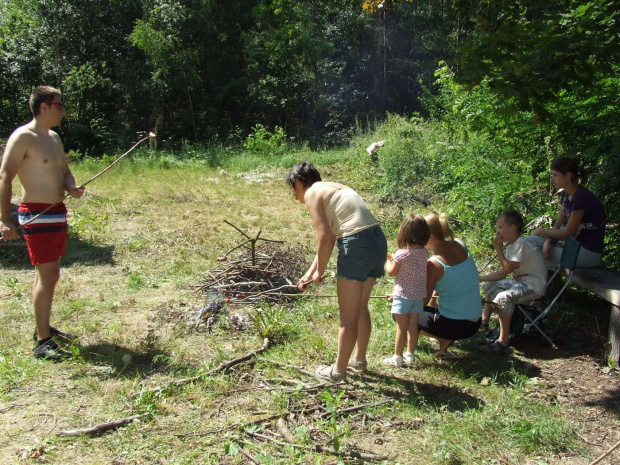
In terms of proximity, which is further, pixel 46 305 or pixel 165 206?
pixel 165 206

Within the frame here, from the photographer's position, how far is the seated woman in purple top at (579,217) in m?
4.75

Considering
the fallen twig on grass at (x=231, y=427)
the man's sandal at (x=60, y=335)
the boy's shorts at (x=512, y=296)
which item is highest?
the boy's shorts at (x=512, y=296)

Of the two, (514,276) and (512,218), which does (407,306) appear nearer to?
(514,276)

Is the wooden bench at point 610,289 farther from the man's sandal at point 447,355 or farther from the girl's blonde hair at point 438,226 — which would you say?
the girl's blonde hair at point 438,226

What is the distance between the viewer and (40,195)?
14.2 ft

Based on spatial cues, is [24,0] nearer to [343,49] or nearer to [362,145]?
[343,49]

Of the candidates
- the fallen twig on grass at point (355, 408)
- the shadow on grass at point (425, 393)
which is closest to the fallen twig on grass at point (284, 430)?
the fallen twig on grass at point (355, 408)

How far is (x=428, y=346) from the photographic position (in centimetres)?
476

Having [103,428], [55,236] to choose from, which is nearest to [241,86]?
[55,236]

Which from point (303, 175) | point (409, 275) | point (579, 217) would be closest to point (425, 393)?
point (409, 275)

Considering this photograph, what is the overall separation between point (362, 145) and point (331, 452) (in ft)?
39.0

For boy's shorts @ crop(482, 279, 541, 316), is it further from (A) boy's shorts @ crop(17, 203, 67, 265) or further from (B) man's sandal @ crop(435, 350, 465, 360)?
(A) boy's shorts @ crop(17, 203, 67, 265)

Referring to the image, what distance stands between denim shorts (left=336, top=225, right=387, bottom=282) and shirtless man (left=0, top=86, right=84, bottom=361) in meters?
2.32

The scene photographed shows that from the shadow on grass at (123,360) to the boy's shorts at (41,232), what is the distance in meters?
0.83
